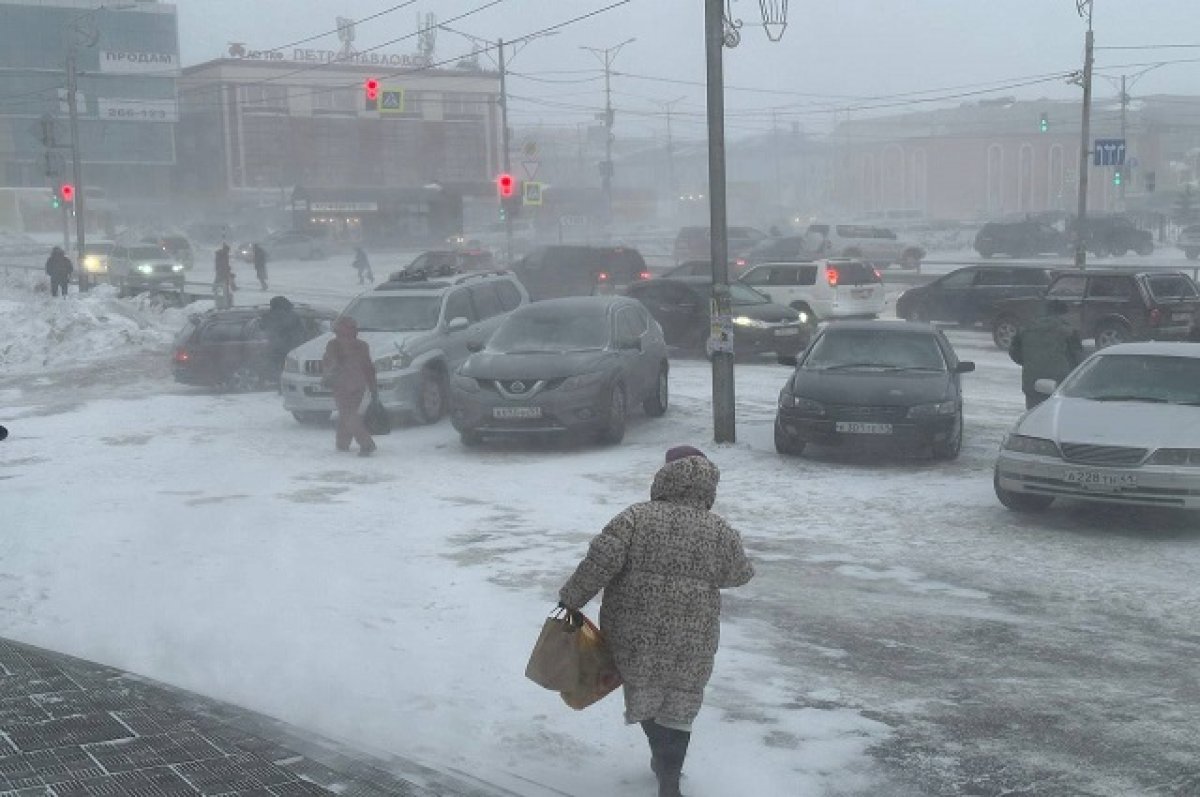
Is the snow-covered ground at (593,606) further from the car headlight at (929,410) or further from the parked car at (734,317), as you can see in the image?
the parked car at (734,317)

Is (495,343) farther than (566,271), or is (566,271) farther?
(566,271)

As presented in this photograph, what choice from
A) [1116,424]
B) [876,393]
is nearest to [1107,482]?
[1116,424]

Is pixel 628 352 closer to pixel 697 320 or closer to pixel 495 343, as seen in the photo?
pixel 495 343

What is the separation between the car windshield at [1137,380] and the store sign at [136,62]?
93266mm

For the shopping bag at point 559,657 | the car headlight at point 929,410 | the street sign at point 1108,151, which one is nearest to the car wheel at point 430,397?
the car headlight at point 929,410

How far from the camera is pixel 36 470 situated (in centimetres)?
1466

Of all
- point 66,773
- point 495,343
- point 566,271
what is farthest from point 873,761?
point 566,271

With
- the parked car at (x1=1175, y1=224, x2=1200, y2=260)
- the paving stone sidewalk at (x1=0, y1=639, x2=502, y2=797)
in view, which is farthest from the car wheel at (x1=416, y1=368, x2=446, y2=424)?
the parked car at (x1=1175, y1=224, x2=1200, y2=260)

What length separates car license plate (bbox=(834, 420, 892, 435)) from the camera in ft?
44.6

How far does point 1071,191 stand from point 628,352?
291ft

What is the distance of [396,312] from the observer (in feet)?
59.8

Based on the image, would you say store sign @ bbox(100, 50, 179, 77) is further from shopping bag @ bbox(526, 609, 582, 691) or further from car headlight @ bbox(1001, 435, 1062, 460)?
shopping bag @ bbox(526, 609, 582, 691)

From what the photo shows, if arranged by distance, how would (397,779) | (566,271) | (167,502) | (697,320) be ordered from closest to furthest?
(397,779), (167,502), (697,320), (566,271)

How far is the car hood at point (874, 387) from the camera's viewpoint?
13711 mm
